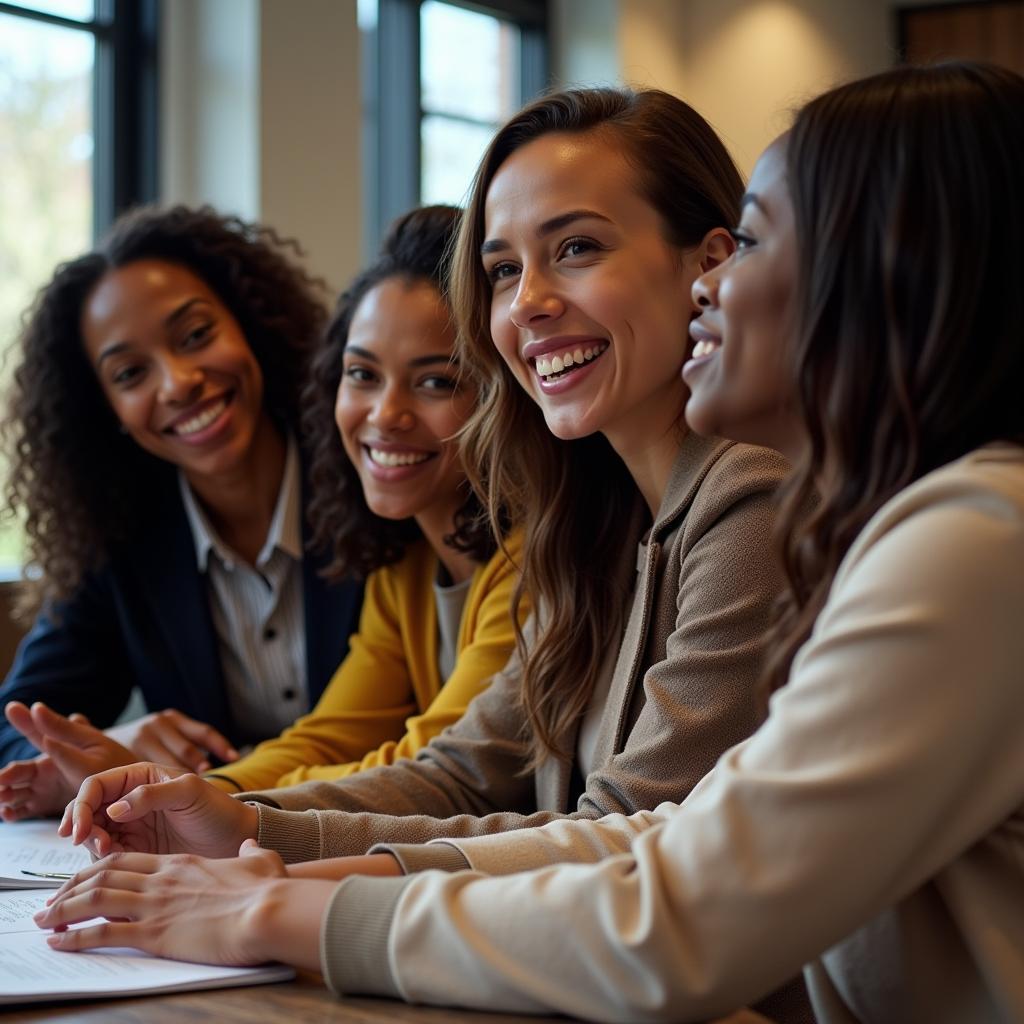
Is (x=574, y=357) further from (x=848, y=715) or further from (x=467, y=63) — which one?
(x=467, y=63)

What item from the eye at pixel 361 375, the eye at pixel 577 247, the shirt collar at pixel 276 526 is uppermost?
the eye at pixel 577 247

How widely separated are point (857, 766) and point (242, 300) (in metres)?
2.01

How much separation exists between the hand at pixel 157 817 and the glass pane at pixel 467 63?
3.99 meters

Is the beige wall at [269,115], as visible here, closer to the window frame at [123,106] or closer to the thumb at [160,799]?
the window frame at [123,106]

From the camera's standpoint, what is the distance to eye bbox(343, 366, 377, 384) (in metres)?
2.08

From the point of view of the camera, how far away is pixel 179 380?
2389 millimetres

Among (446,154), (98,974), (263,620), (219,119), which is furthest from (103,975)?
(446,154)

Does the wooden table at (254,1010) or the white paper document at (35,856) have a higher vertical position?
the wooden table at (254,1010)

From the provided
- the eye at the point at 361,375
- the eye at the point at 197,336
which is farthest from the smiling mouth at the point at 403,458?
the eye at the point at 197,336

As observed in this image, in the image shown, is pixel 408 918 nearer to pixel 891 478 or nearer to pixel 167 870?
pixel 167 870

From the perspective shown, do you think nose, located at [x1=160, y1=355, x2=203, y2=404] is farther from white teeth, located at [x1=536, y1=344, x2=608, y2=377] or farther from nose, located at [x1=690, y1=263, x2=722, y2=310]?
nose, located at [x1=690, y1=263, x2=722, y2=310]

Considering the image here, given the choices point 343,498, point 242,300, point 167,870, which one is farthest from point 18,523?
point 167,870

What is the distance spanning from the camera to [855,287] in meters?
0.96

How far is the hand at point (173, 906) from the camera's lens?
1.01 metres
